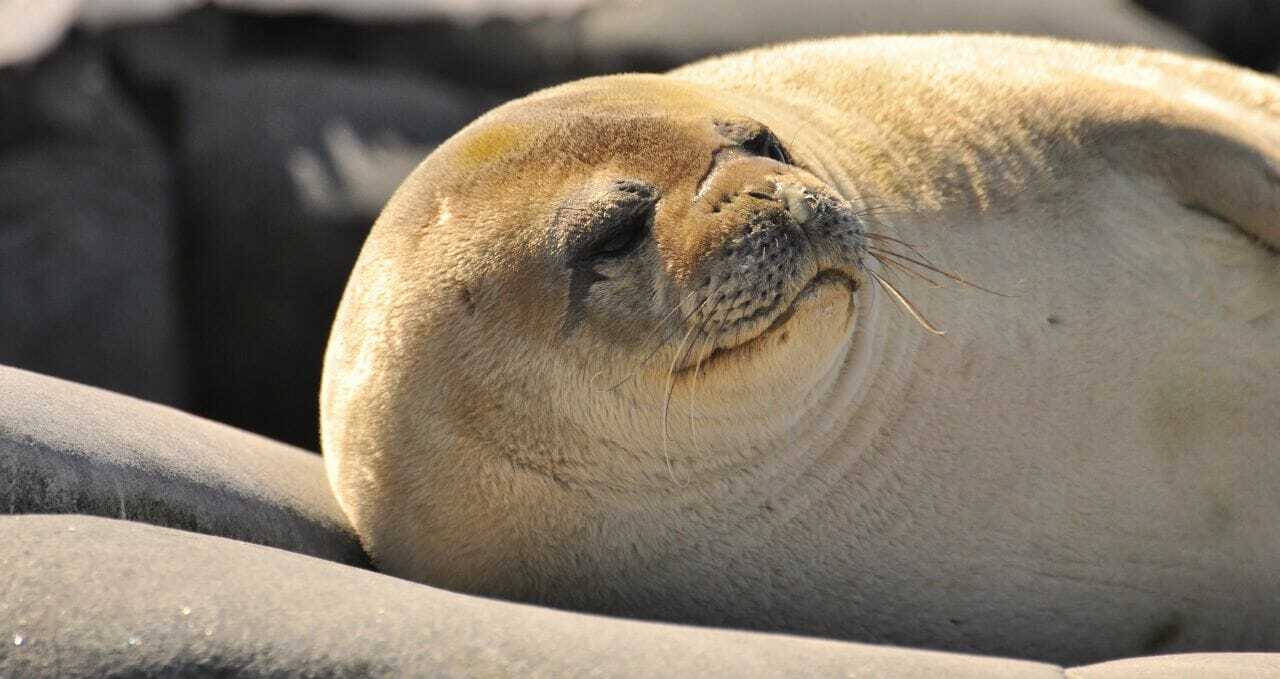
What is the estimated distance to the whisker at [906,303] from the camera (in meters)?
2.41

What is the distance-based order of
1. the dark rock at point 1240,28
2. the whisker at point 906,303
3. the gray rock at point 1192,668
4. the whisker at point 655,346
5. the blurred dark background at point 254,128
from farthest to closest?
the dark rock at point 1240,28, the blurred dark background at point 254,128, the whisker at point 906,303, the whisker at point 655,346, the gray rock at point 1192,668

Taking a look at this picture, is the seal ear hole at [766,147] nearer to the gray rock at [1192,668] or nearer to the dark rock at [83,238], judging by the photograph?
the gray rock at [1192,668]

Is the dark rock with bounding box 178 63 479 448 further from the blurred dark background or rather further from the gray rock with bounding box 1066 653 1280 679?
the gray rock with bounding box 1066 653 1280 679

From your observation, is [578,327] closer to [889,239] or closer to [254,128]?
[889,239]

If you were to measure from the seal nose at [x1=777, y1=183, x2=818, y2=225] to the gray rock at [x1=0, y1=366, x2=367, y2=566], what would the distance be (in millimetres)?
911

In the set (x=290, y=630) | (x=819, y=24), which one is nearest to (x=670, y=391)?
(x=290, y=630)

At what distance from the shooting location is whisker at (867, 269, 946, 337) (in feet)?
7.91

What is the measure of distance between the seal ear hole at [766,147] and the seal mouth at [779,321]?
268 millimetres

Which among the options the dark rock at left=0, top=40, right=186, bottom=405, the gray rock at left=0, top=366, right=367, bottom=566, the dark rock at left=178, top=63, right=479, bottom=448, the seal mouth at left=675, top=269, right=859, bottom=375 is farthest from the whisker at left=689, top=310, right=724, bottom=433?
the dark rock at left=0, top=40, right=186, bottom=405

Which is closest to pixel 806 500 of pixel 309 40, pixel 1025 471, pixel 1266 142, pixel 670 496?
pixel 670 496

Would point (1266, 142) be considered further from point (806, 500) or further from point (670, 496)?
point (670, 496)

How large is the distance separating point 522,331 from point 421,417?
0.22 metres

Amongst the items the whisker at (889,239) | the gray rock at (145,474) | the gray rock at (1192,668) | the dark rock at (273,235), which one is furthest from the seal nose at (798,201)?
the dark rock at (273,235)

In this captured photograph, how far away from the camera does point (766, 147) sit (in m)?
2.50
